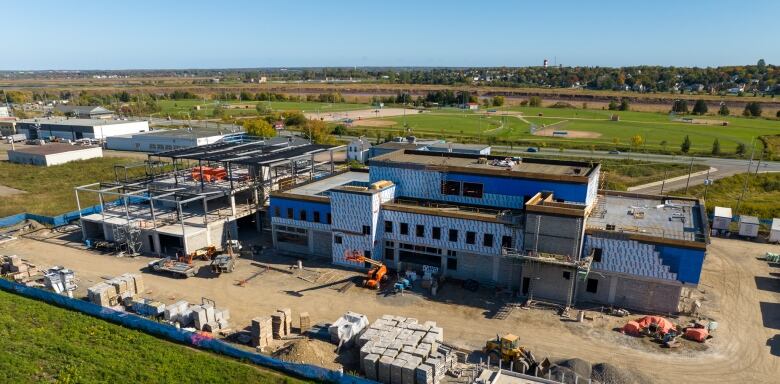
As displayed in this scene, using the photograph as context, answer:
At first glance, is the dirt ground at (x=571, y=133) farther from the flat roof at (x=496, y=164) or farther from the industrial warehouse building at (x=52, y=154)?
the industrial warehouse building at (x=52, y=154)

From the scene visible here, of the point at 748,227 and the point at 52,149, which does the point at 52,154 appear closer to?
the point at 52,149

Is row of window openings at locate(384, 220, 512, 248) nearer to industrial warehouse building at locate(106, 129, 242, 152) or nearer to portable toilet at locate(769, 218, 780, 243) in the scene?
portable toilet at locate(769, 218, 780, 243)

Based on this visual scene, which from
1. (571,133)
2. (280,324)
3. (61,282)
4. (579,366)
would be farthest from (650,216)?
(571,133)

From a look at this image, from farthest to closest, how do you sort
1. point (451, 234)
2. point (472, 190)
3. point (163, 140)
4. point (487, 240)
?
1. point (163, 140)
2. point (472, 190)
3. point (451, 234)
4. point (487, 240)

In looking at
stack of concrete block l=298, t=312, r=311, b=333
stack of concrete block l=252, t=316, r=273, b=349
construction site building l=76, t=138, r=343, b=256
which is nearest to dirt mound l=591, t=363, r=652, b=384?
stack of concrete block l=298, t=312, r=311, b=333

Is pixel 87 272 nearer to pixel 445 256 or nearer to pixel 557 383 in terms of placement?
pixel 445 256

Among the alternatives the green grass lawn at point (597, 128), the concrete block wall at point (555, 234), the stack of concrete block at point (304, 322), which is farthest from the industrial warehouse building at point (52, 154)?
the concrete block wall at point (555, 234)

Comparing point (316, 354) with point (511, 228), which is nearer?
point (316, 354)
